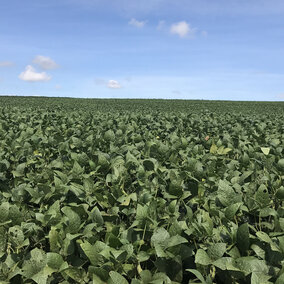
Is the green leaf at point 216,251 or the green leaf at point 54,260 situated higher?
the green leaf at point 216,251

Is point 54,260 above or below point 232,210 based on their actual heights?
below

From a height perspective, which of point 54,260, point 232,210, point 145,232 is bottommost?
point 54,260

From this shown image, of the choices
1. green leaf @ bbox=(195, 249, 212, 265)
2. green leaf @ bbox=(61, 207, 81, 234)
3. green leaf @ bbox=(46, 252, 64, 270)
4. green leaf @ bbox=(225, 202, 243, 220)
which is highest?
green leaf @ bbox=(225, 202, 243, 220)

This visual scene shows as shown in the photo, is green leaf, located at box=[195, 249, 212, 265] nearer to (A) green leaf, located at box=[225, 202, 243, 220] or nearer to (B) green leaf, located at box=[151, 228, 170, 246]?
(B) green leaf, located at box=[151, 228, 170, 246]

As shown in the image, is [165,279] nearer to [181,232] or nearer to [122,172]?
[181,232]

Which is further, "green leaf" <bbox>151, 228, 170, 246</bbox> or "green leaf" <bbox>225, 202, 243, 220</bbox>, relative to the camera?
"green leaf" <bbox>225, 202, 243, 220</bbox>

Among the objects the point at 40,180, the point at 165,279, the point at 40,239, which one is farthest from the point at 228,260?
the point at 40,180

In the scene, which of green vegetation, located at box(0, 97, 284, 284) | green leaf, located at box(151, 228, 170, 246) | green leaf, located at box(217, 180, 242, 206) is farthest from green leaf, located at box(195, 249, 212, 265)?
green leaf, located at box(217, 180, 242, 206)

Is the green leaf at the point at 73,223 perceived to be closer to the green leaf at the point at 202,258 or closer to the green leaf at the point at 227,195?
the green leaf at the point at 202,258

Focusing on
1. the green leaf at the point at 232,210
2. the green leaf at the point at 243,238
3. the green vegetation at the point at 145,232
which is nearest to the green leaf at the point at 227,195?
the green vegetation at the point at 145,232

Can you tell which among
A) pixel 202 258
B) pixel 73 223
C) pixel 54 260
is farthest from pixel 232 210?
pixel 54 260

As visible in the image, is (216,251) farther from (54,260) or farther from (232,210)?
(54,260)

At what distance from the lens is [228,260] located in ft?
6.42

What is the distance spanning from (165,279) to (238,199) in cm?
95
